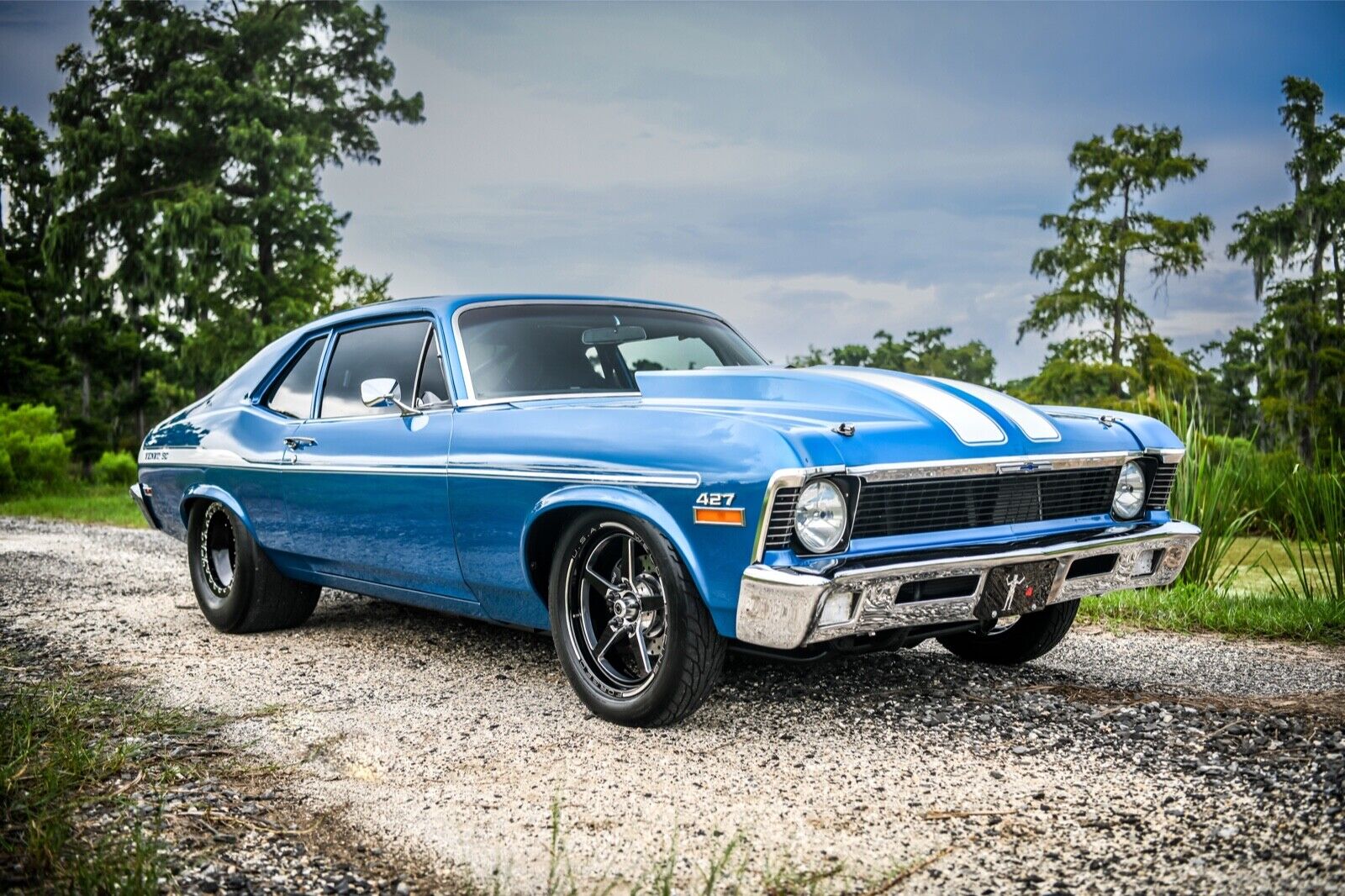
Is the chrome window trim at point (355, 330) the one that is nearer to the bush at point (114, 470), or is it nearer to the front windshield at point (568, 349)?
the front windshield at point (568, 349)

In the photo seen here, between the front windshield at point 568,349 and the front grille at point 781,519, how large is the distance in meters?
1.57

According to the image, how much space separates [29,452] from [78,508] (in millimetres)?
4025

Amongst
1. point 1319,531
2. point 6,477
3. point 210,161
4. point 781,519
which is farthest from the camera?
point 210,161

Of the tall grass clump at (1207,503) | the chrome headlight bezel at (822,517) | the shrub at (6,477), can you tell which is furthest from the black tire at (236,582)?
the shrub at (6,477)

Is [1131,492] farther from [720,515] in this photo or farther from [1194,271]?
[1194,271]

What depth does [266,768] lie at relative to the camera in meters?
3.63

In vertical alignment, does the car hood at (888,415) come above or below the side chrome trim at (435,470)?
above

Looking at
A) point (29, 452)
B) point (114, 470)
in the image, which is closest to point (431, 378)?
point (29, 452)

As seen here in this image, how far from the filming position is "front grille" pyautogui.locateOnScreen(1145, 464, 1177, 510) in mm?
4512

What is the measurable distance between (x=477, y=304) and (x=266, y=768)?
2.18 m

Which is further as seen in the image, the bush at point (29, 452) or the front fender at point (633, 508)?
the bush at point (29, 452)

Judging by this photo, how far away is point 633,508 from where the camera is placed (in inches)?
149

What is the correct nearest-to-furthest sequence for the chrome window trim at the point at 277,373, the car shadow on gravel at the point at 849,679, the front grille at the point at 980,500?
the front grille at the point at 980,500, the car shadow on gravel at the point at 849,679, the chrome window trim at the point at 277,373

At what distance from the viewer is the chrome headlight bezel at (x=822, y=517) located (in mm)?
3559
